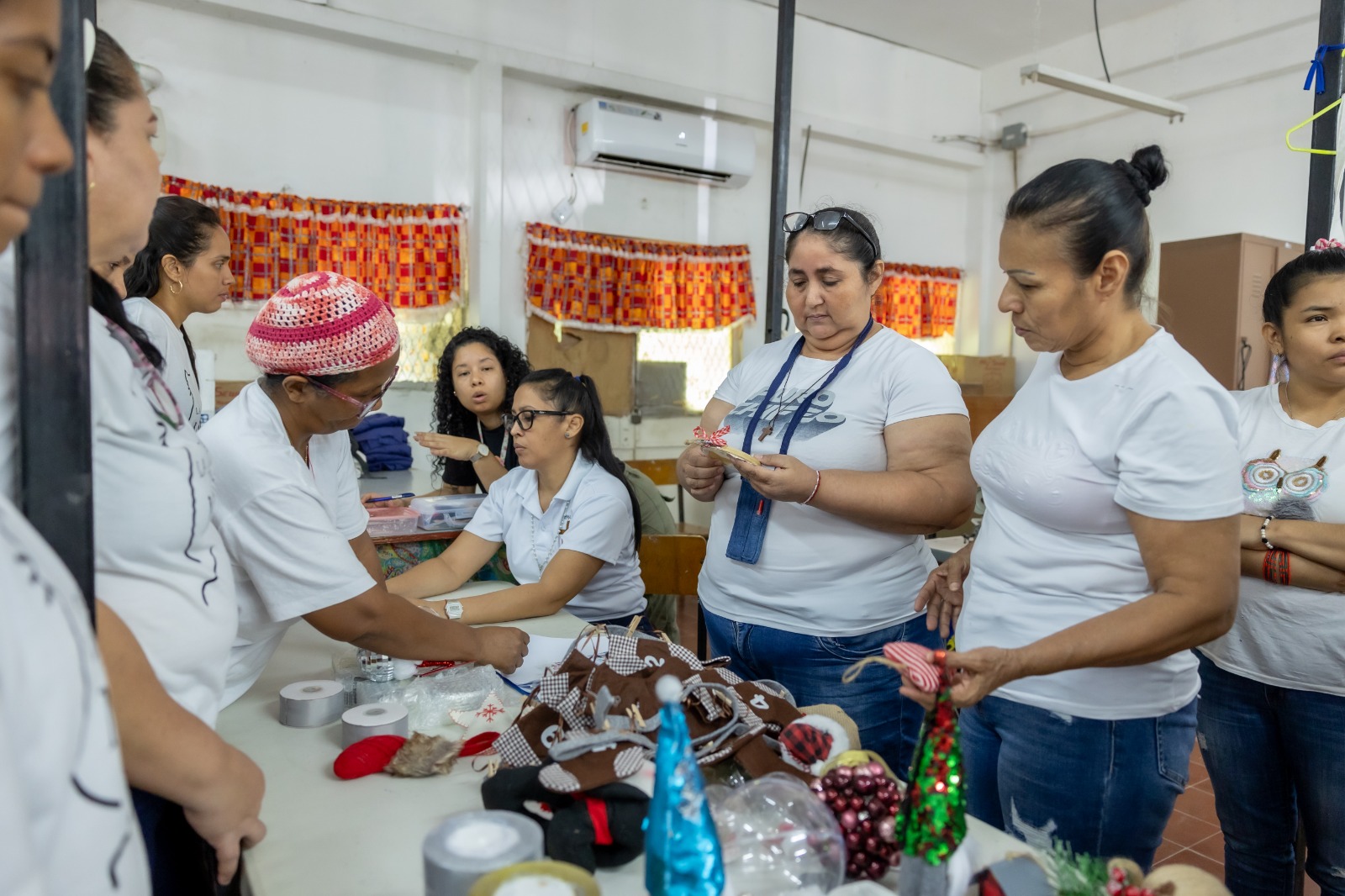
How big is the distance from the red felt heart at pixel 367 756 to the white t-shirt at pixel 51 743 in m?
0.72

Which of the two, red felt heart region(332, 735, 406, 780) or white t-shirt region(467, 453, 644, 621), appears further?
white t-shirt region(467, 453, 644, 621)

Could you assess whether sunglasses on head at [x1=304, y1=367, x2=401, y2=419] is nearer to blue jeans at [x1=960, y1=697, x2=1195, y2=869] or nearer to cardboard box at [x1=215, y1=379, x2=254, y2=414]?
blue jeans at [x1=960, y1=697, x2=1195, y2=869]

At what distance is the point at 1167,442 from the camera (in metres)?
1.20

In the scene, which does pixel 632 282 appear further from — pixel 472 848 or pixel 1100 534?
pixel 472 848

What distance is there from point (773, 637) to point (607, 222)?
189 inches

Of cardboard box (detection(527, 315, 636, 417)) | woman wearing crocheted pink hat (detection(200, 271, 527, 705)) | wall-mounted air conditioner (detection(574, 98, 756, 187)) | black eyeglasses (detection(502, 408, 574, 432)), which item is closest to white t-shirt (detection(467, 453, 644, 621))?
black eyeglasses (detection(502, 408, 574, 432))

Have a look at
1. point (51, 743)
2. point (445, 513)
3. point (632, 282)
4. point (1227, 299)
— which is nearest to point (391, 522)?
point (445, 513)

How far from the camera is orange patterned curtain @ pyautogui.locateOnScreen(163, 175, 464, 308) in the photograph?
4824 millimetres

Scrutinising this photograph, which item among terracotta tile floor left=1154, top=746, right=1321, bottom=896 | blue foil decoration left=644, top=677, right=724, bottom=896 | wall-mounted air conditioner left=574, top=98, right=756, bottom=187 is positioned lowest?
terracotta tile floor left=1154, top=746, right=1321, bottom=896

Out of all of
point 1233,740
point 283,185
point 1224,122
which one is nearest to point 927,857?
point 1233,740

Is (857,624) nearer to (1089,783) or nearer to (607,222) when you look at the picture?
(1089,783)

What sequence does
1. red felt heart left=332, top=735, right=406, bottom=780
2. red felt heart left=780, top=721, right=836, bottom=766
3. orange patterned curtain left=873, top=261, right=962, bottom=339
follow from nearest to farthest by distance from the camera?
1. red felt heart left=780, top=721, right=836, bottom=766
2. red felt heart left=332, top=735, right=406, bottom=780
3. orange patterned curtain left=873, top=261, right=962, bottom=339

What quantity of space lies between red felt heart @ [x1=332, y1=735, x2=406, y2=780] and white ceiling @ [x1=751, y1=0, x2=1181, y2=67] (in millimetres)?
6098

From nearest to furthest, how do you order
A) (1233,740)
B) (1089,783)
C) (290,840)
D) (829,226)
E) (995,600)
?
(290,840) → (1089,783) → (995,600) → (1233,740) → (829,226)
